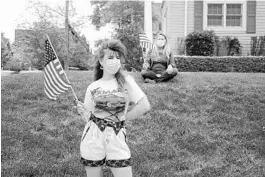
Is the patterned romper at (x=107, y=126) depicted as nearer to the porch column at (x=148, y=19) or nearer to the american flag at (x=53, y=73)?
the american flag at (x=53, y=73)

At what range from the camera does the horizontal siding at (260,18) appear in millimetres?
14477

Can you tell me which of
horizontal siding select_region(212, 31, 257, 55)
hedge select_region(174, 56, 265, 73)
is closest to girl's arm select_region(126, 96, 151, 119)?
hedge select_region(174, 56, 265, 73)

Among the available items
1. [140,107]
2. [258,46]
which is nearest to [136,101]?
[140,107]

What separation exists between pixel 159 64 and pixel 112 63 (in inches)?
221

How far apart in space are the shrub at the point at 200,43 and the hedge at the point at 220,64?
0.88 metres

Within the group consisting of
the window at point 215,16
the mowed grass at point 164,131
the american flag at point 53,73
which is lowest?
the mowed grass at point 164,131

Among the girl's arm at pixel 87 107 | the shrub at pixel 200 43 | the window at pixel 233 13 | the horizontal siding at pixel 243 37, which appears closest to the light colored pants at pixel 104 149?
the girl's arm at pixel 87 107

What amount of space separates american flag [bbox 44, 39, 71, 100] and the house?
11.0m

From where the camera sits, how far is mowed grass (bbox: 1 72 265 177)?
485cm

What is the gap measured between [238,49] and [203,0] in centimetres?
222

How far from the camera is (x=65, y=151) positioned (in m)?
5.18

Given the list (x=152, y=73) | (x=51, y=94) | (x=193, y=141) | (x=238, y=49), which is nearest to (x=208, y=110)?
(x=193, y=141)

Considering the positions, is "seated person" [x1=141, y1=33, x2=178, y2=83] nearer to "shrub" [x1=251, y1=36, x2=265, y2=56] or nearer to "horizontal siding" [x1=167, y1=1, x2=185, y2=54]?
"horizontal siding" [x1=167, y1=1, x2=185, y2=54]

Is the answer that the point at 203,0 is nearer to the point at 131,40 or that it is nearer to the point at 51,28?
the point at 131,40
